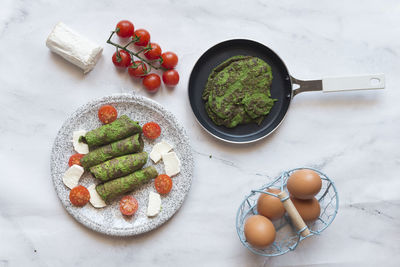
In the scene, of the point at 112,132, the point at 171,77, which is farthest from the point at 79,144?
the point at 171,77

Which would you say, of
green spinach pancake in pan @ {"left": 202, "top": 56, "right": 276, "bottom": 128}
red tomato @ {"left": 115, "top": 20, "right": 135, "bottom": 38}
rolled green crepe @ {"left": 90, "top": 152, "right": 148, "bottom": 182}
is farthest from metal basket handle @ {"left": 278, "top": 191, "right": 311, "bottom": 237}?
red tomato @ {"left": 115, "top": 20, "right": 135, "bottom": 38}

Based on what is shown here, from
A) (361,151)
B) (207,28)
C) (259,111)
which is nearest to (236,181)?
(259,111)

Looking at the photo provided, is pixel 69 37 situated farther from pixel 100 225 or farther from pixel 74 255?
pixel 74 255

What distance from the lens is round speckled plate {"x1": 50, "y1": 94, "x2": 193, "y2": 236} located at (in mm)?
1941

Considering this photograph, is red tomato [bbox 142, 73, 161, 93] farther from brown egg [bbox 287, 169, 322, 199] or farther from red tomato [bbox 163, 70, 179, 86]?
brown egg [bbox 287, 169, 322, 199]

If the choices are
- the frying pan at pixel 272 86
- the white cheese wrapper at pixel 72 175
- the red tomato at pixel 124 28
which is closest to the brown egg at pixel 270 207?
the frying pan at pixel 272 86

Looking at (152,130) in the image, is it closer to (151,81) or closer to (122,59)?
(151,81)

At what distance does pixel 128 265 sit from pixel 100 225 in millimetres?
270

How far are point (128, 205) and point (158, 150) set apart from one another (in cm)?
32

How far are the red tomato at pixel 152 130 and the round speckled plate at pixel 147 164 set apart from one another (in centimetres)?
4

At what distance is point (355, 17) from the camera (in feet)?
6.84

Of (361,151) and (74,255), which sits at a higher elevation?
(361,151)

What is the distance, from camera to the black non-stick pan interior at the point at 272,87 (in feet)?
6.63

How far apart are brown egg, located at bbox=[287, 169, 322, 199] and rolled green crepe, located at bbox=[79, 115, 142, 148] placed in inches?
32.1
